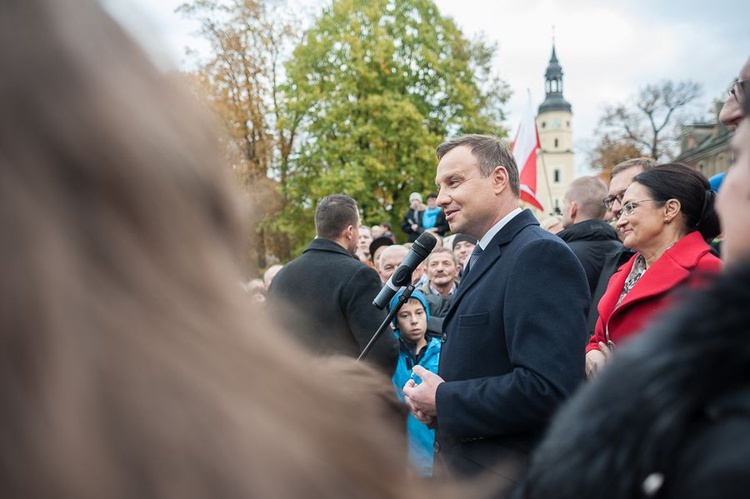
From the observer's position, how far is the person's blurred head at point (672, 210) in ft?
11.1

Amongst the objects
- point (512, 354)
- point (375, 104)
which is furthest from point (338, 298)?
point (375, 104)

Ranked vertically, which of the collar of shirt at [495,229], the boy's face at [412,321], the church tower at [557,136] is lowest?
the church tower at [557,136]

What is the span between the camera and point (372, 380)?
931 millimetres

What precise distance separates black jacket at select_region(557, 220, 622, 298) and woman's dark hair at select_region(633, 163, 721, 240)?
137cm

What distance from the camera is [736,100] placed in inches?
106

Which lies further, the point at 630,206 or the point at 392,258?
the point at 392,258

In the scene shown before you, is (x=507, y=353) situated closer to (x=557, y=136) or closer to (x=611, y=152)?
(x=611, y=152)

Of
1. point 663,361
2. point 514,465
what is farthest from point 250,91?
point 663,361

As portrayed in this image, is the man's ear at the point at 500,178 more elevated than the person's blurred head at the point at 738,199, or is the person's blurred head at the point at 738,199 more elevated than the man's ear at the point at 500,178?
the person's blurred head at the point at 738,199

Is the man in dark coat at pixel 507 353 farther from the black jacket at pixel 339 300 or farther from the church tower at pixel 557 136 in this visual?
the church tower at pixel 557 136

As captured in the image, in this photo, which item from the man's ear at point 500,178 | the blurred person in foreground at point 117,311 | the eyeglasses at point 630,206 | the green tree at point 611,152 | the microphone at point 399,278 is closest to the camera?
the blurred person in foreground at point 117,311

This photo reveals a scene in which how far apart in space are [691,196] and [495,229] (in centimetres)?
115

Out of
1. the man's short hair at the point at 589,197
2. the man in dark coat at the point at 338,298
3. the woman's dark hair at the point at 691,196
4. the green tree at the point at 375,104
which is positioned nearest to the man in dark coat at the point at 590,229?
the man's short hair at the point at 589,197

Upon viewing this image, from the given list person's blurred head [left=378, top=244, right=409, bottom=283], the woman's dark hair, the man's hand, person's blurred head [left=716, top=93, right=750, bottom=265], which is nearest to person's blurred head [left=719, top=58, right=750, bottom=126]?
the woman's dark hair
